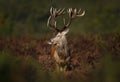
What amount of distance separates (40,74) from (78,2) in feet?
29.5

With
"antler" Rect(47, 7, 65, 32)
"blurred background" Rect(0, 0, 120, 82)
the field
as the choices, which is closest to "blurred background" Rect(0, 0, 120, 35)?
"blurred background" Rect(0, 0, 120, 82)

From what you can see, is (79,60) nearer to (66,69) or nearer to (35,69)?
(66,69)

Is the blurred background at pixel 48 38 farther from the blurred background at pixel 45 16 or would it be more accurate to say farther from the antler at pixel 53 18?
the antler at pixel 53 18

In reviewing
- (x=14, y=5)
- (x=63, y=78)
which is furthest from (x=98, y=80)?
(x=14, y=5)

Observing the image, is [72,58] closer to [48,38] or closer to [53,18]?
[53,18]

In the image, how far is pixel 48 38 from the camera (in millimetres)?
16250

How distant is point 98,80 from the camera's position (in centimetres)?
1114

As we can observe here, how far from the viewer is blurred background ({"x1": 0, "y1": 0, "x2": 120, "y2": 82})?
37.9 feet

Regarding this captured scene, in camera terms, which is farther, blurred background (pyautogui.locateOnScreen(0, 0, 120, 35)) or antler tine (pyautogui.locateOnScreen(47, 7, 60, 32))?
blurred background (pyautogui.locateOnScreen(0, 0, 120, 35))

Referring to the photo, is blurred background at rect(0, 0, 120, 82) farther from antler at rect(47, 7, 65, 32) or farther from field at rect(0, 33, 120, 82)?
antler at rect(47, 7, 65, 32)

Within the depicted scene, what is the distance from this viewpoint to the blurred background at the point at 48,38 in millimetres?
11547

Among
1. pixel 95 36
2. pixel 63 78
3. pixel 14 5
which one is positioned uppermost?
pixel 14 5

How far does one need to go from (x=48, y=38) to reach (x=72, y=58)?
2.68 m

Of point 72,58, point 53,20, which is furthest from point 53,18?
point 72,58
